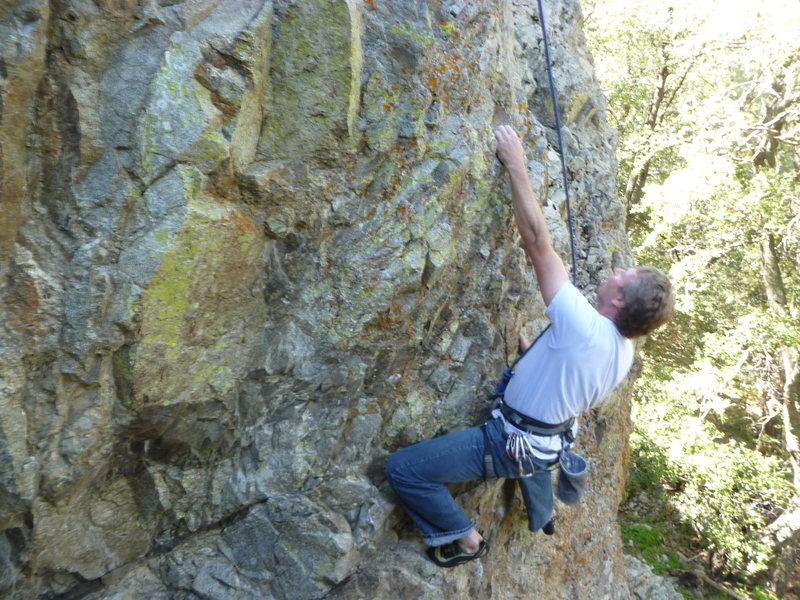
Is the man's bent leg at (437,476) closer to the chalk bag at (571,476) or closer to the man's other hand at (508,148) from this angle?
the chalk bag at (571,476)

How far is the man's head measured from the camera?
10.6 ft

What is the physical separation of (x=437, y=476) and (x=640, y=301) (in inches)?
62.3

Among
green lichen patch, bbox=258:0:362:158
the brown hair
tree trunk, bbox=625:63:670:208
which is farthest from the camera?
tree trunk, bbox=625:63:670:208

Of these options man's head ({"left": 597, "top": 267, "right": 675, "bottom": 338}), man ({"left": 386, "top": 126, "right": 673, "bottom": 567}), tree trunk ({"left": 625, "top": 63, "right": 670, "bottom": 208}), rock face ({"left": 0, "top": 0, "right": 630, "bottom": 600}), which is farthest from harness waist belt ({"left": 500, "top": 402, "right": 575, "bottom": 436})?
tree trunk ({"left": 625, "top": 63, "right": 670, "bottom": 208})

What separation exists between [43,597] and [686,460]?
381 inches

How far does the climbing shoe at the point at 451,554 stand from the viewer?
3.81 m

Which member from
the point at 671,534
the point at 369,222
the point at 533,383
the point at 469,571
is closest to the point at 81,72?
the point at 369,222

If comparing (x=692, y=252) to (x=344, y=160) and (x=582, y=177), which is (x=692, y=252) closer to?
(x=582, y=177)

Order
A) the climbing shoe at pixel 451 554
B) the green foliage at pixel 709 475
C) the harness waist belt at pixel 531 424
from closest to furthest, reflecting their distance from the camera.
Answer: the harness waist belt at pixel 531 424
the climbing shoe at pixel 451 554
the green foliage at pixel 709 475

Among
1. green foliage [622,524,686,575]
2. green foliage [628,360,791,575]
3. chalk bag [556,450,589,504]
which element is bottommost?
green foliage [622,524,686,575]

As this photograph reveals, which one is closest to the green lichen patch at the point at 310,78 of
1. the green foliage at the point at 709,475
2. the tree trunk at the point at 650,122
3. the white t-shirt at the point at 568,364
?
the white t-shirt at the point at 568,364

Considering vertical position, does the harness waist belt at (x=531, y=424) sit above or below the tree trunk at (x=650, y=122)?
below

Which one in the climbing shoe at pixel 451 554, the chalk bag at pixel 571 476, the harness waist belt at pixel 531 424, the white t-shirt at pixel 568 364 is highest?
the white t-shirt at pixel 568 364

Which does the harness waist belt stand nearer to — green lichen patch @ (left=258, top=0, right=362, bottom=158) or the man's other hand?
the man's other hand
